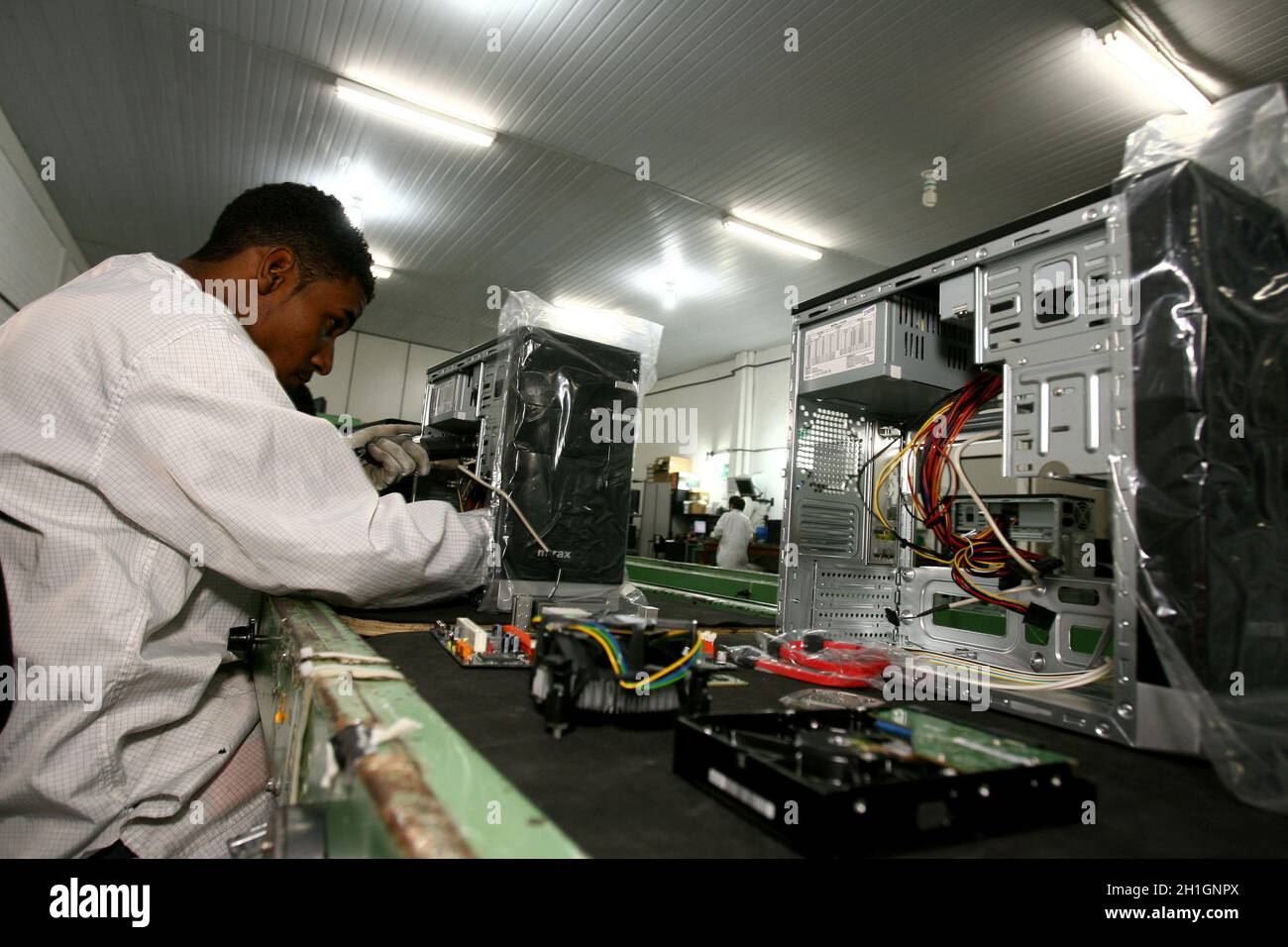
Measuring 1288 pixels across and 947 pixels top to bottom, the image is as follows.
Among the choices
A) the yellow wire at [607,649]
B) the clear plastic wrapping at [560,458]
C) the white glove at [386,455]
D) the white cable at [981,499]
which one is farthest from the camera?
the white glove at [386,455]

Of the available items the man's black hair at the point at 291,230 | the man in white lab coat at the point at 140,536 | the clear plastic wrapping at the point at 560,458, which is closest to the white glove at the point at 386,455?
the clear plastic wrapping at the point at 560,458

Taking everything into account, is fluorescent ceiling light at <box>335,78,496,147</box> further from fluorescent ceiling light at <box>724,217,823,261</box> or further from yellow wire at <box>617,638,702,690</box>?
yellow wire at <box>617,638,702,690</box>

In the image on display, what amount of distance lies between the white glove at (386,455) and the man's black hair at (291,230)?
0.42 metres

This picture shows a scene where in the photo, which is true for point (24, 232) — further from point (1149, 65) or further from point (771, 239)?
point (1149, 65)

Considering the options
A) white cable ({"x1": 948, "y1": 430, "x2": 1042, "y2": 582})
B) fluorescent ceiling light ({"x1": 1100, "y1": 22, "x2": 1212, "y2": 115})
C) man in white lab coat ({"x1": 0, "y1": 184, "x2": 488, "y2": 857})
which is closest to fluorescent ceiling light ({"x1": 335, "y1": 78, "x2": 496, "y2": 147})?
fluorescent ceiling light ({"x1": 1100, "y1": 22, "x2": 1212, "y2": 115})

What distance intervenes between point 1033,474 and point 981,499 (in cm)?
22

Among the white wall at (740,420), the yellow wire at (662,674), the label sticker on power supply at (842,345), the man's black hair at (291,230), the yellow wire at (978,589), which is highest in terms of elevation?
the white wall at (740,420)

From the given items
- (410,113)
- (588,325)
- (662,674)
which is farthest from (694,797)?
(410,113)

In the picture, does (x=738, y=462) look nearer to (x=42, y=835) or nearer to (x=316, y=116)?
(x=316, y=116)

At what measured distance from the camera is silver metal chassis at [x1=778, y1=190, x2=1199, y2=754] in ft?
2.19

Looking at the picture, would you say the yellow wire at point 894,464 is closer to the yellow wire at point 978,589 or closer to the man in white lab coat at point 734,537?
the yellow wire at point 978,589

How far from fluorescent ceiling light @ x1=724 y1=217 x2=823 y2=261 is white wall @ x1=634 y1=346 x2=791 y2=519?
224 centimetres

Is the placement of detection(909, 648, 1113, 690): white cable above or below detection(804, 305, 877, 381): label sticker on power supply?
below

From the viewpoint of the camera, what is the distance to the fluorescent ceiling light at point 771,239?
212 inches
